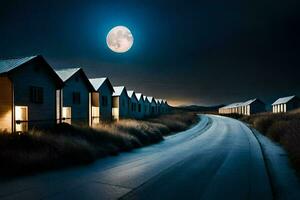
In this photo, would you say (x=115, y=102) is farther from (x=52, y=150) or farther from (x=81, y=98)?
(x=52, y=150)

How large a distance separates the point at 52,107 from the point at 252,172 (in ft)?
54.5

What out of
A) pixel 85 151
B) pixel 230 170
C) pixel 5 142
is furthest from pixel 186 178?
pixel 5 142

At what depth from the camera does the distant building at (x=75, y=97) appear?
85.9 ft

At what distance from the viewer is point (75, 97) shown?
27.5m

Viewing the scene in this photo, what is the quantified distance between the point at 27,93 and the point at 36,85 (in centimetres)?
116

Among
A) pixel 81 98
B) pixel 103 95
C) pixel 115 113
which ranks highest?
pixel 103 95

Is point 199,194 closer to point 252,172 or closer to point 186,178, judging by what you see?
point 186,178

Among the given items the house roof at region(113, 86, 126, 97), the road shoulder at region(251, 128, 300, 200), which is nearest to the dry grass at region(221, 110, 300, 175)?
the road shoulder at region(251, 128, 300, 200)

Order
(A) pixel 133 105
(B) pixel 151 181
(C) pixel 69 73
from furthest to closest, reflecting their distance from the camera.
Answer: (A) pixel 133 105, (C) pixel 69 73, (B) pixel 151 181

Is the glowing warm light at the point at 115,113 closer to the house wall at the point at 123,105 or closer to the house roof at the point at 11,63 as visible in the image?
the house wall at the point at 123,105

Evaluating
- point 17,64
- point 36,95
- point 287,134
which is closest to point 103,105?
point 36,95

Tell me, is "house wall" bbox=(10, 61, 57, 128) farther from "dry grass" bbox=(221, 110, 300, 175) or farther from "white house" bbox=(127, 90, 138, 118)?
"white house" bbox=(127, 90, 138, 118)

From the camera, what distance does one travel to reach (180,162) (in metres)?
11.8

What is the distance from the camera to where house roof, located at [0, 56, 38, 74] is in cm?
1753
